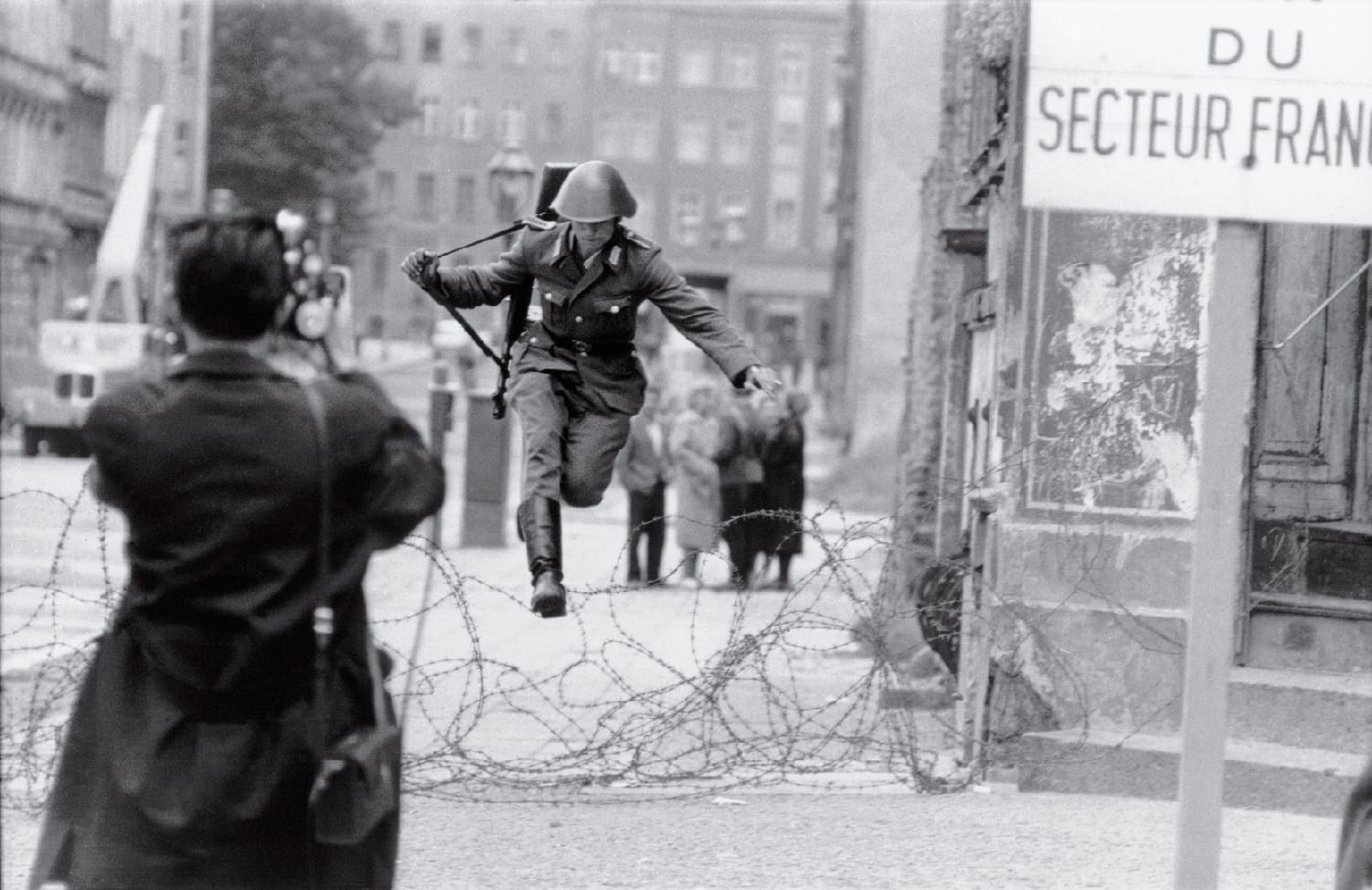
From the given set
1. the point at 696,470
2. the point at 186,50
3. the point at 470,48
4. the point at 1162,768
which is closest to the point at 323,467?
the point at 1162,768

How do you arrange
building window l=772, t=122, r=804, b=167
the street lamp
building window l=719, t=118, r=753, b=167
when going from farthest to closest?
building window l=772, t=122, r=804, b=167 → building window l=719, t=118, r=753, b=167 → the street lamp

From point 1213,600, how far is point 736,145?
8571cm

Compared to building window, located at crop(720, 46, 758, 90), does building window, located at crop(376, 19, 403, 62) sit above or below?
above

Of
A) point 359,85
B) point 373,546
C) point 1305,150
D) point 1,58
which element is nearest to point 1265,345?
point 1305,150

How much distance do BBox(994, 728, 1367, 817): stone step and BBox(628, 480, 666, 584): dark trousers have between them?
31.6ft

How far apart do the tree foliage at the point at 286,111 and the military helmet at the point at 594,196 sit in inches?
2672

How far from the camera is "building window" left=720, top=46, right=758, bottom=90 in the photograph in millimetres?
86875

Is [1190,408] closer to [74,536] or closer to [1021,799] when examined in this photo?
[1021,799]

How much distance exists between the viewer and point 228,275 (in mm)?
4133

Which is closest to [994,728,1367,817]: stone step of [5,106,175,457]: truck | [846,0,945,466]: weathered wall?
[5,106,175,457]: truck

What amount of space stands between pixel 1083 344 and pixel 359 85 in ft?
231

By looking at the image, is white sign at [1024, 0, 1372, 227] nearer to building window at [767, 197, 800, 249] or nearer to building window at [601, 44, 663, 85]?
building window at [601, 44, 663, 85]

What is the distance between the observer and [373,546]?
423 centimetres

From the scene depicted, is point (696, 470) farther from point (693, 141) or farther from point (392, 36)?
point (392, 36)
